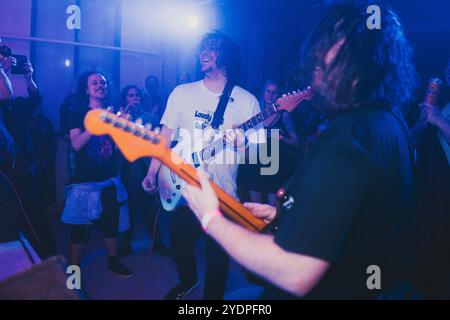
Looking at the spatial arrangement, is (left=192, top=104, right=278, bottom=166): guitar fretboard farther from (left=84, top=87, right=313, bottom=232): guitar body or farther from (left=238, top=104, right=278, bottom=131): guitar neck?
(left=84, top=87, right=313, bottom=232): guitar body

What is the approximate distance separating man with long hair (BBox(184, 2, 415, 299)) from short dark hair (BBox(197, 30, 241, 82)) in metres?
1.68

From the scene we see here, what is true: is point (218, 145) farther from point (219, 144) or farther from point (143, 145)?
point (143, 145)

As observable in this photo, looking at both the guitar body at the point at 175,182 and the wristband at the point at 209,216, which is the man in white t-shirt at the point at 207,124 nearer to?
the guitar body at the point at 175,182

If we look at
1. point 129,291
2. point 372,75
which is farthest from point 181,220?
point 372,75

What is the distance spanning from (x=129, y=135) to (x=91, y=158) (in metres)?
1.85

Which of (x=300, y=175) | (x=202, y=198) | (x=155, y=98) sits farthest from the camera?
(x=155, y=98)

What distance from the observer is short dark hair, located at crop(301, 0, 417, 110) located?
1.22 meters

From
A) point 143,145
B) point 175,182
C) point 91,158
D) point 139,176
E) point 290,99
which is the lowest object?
point 139,176

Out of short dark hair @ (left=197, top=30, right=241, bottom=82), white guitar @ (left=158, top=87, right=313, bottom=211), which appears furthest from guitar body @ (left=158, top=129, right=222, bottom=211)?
short dark hair @ (left=197, top=30, right=241, bottom=82)

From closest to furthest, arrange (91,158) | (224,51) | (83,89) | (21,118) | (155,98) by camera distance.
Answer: (224,51) → (91,158) → (83,89) → (21,118) → (155,98)

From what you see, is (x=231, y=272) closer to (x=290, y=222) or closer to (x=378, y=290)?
(x=378, y=290)

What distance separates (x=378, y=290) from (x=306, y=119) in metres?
3.77

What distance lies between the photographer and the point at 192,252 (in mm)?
2887

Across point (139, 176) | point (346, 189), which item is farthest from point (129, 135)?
point (139, 176)
